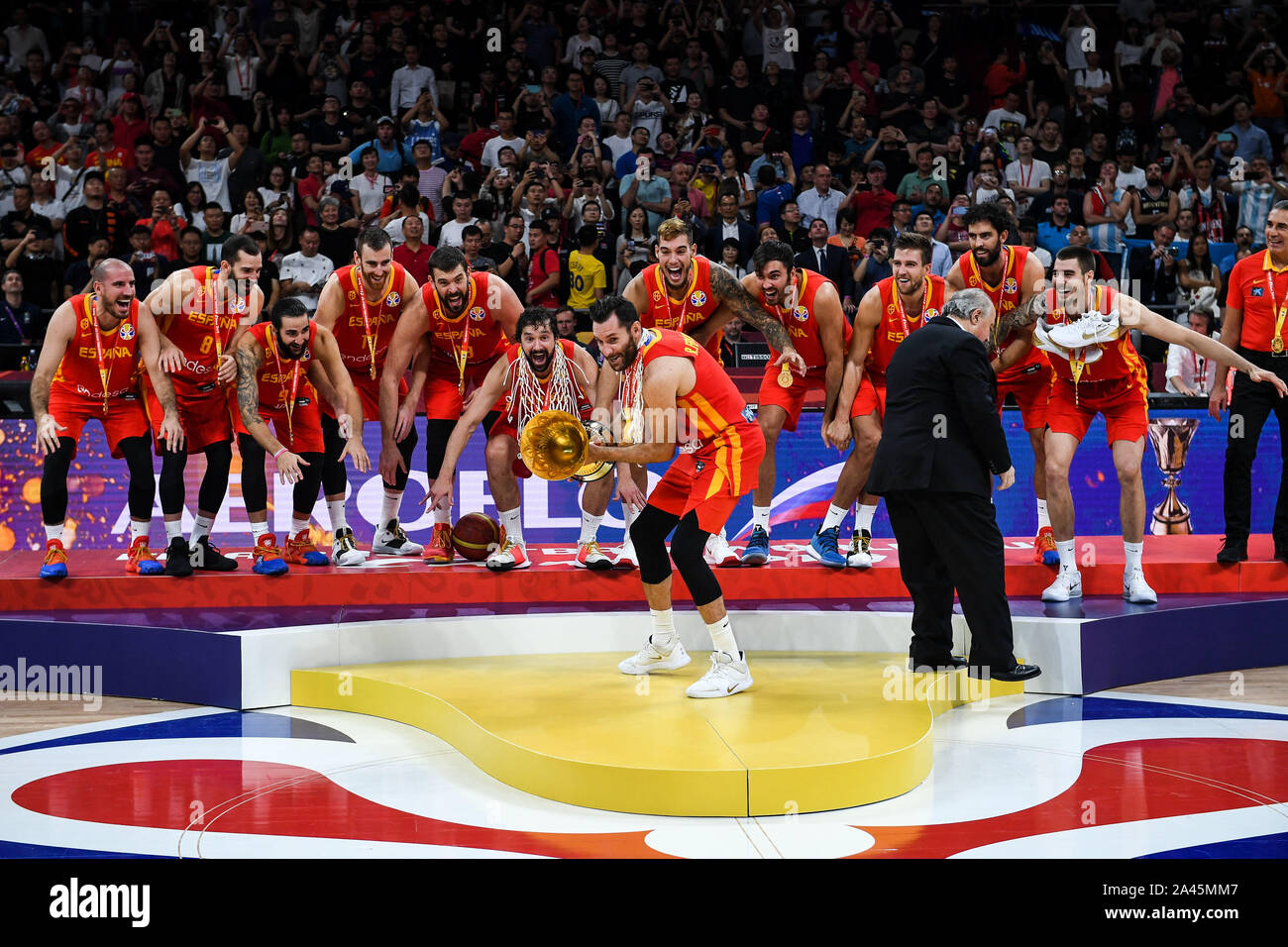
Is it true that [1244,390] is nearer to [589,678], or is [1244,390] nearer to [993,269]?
[993,269]

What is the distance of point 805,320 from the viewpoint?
267 inches

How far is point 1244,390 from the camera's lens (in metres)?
6.82

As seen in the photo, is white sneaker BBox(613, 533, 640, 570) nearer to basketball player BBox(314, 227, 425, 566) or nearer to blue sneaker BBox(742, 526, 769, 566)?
blue sneaker BBox(742, 526, 769, 566)

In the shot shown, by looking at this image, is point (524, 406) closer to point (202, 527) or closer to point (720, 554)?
point (720, 554)

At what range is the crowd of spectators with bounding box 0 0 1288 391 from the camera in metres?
10.8

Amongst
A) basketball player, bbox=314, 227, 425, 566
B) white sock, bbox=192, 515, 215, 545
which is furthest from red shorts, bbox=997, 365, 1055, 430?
white sock, bbox=192, 515, 215, 545

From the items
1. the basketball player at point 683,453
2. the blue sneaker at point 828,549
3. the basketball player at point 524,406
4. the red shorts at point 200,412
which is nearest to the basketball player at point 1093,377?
the blue sneaker at point 828,549

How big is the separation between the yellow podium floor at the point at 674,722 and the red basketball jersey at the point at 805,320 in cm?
165

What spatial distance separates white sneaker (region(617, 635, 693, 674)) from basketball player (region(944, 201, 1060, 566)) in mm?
2138

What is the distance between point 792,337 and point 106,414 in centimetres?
366

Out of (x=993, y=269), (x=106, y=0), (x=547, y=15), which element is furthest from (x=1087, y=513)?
(x=106, y=0)

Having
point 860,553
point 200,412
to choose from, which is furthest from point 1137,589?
point 200,412

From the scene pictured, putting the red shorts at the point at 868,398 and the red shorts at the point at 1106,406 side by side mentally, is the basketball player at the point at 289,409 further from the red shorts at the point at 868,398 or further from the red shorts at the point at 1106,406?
the red shorts at the point at 1106,406
